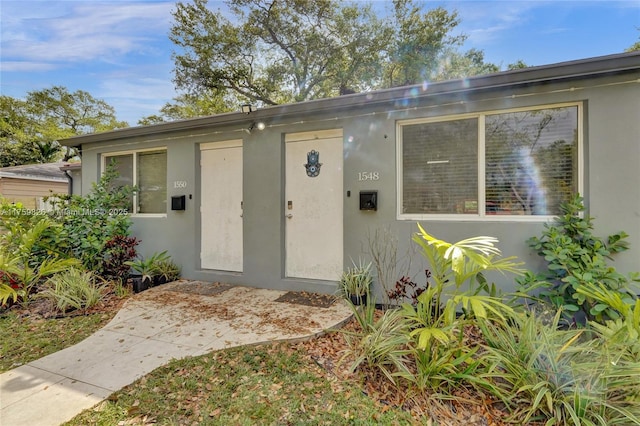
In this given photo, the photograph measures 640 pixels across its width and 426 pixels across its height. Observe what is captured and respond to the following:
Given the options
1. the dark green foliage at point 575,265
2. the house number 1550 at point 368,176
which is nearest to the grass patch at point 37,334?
the house number 1550 at point 368,176

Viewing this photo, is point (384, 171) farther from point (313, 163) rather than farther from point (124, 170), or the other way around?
point (124, 170)

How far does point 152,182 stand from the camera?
5.80 meters

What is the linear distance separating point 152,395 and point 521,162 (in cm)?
432

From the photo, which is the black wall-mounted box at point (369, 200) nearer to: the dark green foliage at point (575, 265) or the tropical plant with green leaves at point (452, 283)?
the tropical plant with green leaves at point (452, 283)

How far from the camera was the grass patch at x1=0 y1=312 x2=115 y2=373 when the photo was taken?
2.90 metres

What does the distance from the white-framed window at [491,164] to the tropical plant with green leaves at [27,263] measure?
207 inches

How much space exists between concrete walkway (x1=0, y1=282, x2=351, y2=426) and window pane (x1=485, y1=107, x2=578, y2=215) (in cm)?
242

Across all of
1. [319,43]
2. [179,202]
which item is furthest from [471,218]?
[319,43]

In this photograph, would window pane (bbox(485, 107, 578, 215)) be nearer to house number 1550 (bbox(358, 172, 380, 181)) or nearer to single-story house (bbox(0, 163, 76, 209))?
house number 1550 (bbox(358, 172, 380, 181))

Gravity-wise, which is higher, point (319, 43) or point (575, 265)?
point (319, 43)

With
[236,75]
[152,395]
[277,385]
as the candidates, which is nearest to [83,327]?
[152,395]

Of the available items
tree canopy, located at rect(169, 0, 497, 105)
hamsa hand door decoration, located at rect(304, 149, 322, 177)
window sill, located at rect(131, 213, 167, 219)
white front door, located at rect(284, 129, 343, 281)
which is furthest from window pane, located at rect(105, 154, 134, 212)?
tree canopy, located at rect(169, 0, 497, 105)

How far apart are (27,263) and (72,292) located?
1.31 m

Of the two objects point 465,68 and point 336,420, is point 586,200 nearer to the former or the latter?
point 336,420
